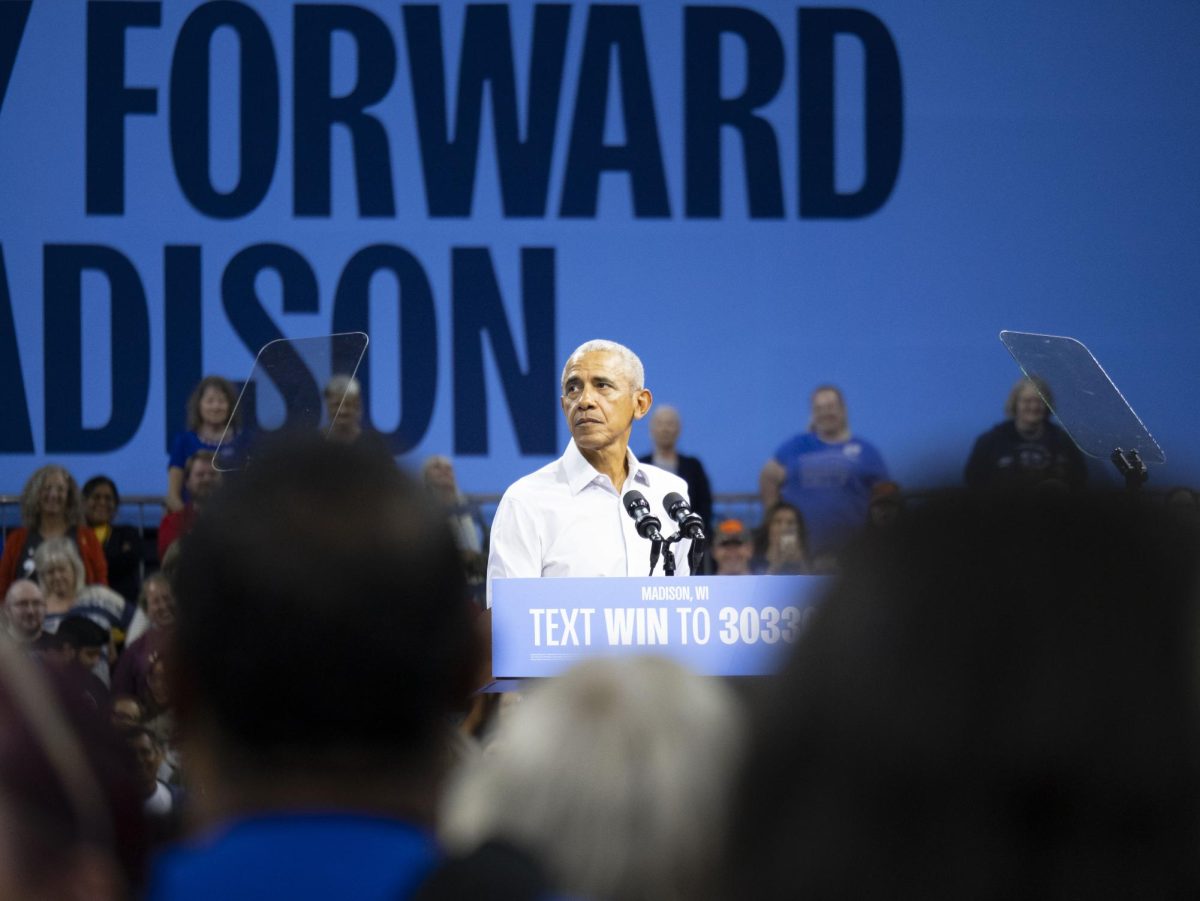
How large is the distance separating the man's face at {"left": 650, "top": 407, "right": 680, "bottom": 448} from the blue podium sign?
4.52 metres

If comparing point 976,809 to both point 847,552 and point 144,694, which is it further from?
point 144,694

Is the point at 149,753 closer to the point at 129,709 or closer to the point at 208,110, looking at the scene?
the point at 129,709

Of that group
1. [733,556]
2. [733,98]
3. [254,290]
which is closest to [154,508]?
[254,290]

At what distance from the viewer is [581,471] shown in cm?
515

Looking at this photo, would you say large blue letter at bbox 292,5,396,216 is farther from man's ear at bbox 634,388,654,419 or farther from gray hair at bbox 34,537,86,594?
man's ear at bbox 634,388,654,419

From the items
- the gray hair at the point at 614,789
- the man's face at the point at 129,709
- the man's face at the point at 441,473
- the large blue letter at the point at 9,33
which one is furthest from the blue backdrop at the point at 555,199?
the gray hair at the point at 614,789

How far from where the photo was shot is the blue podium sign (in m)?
4.16

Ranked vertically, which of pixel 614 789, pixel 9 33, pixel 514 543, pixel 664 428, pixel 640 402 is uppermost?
pixel 9 33

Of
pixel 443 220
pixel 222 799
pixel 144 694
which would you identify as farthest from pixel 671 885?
pixel 443 220

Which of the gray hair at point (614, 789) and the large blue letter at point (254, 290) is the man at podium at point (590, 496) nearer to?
the gray hair at point (614, 789)

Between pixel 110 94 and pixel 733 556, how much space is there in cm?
467

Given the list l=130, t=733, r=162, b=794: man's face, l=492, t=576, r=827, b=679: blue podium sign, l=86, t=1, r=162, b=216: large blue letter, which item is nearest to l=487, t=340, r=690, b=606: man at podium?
l=492, t=576, r=827, b=679: blue podium sign

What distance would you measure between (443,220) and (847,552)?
9.33m

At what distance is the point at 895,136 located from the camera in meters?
10.1
